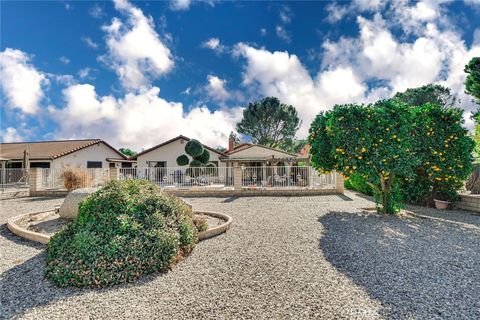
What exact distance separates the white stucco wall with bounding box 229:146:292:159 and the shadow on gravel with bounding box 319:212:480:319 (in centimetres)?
1793

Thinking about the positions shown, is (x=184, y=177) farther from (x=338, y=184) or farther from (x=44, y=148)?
(x=44, y=148)

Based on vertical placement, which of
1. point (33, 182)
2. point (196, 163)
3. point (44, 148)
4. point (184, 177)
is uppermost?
point (44, 148)

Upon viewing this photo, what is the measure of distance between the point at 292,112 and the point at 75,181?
3324 cm

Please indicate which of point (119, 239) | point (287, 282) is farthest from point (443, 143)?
point (119, 239)

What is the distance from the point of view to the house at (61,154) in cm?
2548

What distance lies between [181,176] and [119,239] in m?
13.1

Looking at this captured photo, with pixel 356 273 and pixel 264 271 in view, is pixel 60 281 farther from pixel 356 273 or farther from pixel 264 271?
pixel 356 273

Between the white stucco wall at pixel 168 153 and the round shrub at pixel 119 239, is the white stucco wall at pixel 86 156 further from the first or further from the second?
the round shrub at pixel 119 239

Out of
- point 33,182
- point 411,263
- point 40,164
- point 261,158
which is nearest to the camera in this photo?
point 411,263

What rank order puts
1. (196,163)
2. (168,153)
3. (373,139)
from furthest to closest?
(168,153) < (196,163) < (373,139)

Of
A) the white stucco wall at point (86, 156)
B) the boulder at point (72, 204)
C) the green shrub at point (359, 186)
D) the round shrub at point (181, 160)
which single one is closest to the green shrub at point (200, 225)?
the boulder at point (72, 204)

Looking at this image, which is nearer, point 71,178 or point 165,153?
point 71,178

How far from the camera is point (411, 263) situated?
4.73 meters

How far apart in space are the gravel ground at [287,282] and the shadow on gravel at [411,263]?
2 cm
